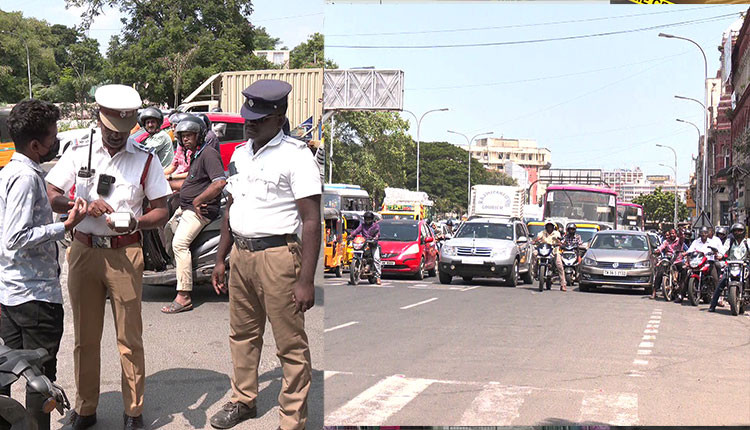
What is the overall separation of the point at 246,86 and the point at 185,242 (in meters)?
1.68

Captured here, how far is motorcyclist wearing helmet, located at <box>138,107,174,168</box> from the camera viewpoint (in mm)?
8250

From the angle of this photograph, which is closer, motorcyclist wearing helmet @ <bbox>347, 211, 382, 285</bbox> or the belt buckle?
the belt buckle

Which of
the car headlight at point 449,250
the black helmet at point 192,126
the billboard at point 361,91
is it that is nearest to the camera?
the billboard at point 361,91

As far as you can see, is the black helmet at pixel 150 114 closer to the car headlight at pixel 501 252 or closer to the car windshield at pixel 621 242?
the car headlight at pixel 501 252

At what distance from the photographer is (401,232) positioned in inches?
851

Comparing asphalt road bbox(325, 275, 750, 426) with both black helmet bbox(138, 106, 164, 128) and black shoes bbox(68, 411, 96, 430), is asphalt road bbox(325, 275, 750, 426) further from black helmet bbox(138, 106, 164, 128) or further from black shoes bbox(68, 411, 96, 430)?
black helmet bbox(138, 106, 164, 128)

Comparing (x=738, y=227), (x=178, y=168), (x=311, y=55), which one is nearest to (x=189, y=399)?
(x=311, y=55)

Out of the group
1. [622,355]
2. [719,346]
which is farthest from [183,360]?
[719,346]

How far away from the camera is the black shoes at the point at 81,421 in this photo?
5141mm

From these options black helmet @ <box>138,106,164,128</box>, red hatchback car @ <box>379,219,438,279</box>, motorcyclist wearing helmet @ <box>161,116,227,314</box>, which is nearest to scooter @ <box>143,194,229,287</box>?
motorcyclist wearing helmet @ <box>161,116,227,314</box>

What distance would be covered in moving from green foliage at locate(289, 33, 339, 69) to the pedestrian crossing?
1658 millimetres

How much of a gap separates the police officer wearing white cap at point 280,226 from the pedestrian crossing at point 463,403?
265mm

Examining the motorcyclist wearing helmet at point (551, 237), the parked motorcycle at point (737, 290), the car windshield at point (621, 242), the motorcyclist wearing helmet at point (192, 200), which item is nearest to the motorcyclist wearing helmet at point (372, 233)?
the motorcyclist wearing helmet at point (551, 237)

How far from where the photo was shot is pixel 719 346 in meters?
5.38
